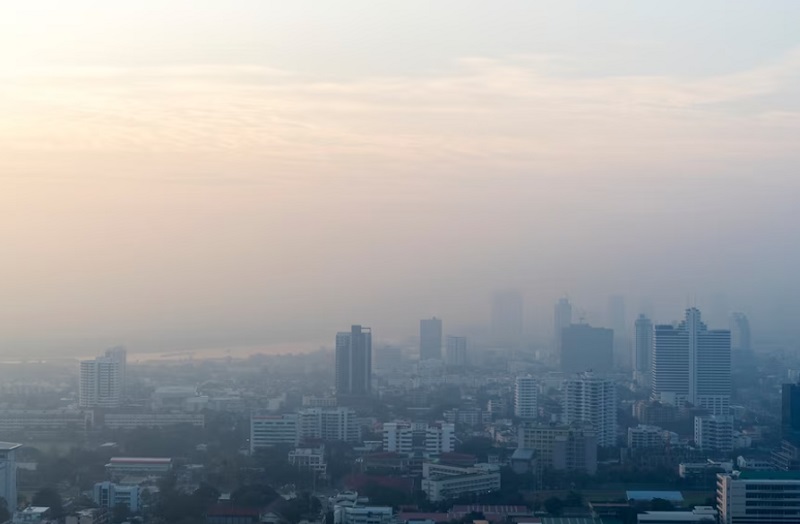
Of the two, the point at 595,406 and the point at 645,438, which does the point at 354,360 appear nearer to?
the point at 595,406

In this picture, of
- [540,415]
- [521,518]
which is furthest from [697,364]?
[521,518]

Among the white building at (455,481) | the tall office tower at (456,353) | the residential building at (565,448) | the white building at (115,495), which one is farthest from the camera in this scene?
the tall office tower at (456,353)

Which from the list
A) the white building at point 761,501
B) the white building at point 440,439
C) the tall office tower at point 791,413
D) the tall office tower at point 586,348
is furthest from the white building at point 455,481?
the tall office tower at point 586,348

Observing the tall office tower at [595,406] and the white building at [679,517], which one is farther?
the tall office tower at [595,406]

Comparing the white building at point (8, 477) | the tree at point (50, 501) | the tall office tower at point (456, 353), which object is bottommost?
the tree at point (50, 501)

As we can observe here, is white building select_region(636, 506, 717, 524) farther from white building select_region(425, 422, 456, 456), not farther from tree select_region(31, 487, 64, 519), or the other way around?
white building select_region(425, 422, 456, 456)

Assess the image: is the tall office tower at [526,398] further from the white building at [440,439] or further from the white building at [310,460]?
the white building at [310,460]
